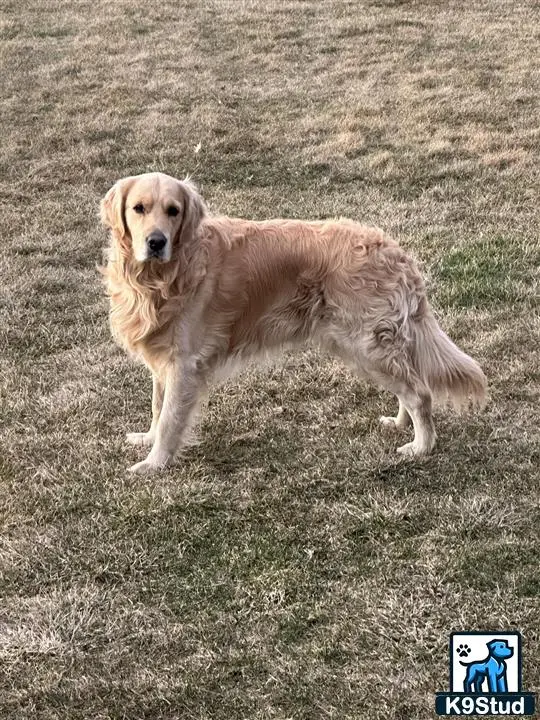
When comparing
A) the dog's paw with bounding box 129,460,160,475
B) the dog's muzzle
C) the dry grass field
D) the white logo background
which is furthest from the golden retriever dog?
the white logo background

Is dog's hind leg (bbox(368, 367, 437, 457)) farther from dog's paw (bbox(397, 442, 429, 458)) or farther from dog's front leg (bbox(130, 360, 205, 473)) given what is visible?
dog's front leg (bbox(130, 360, 205, 473))

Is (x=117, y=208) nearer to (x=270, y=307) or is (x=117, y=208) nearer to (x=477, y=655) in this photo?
(x=270, y=307)

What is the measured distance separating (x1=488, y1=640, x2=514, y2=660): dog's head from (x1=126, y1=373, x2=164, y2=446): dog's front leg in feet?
6.75

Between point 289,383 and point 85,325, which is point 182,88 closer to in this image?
point 85,325

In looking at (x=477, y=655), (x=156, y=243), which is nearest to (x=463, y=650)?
(x=477, y=655)

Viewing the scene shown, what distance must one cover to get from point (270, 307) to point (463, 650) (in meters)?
1.93

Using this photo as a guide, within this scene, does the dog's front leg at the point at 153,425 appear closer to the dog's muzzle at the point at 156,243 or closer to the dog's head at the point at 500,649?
the dog's muzzle at the point at 156,243

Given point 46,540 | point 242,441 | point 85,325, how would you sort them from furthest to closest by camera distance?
1. point 85,325
2. point 242,441
3. point 46,540

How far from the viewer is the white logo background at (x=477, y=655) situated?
2.66 metres

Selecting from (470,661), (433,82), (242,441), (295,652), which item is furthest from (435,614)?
(433,82)

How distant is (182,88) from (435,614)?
945 cm

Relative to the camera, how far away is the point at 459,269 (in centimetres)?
586

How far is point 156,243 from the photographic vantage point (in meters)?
3.52

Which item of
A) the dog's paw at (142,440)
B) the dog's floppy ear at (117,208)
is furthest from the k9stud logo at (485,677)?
the dog's floppy ear at (117,208)
